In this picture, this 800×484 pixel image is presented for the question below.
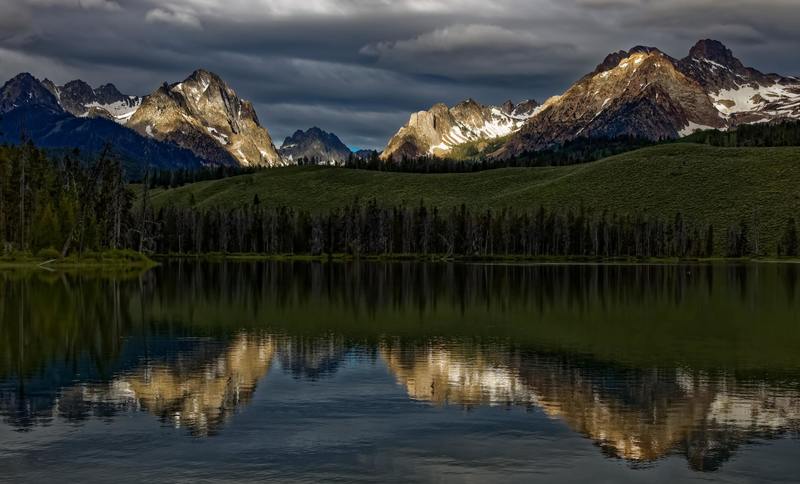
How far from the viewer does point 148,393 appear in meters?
32.2

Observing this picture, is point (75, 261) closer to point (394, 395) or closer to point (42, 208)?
point (42, 208)

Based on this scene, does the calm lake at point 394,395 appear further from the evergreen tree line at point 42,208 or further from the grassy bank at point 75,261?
the evergreen tree line at point 42,208

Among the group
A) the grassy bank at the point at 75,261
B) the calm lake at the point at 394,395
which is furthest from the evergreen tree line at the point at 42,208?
the calm lake at the point at 394,395

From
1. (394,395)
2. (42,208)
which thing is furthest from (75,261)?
(394,395)

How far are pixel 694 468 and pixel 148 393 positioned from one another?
19.7 m

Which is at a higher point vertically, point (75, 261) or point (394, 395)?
point (75, 261)

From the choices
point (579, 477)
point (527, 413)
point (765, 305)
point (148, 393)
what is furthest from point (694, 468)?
point (765, 305)

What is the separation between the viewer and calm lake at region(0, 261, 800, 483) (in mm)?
23047

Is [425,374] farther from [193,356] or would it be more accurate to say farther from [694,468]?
[694,468]

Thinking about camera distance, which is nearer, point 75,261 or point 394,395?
point 394,395

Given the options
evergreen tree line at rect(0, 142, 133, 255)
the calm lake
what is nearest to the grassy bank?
evergreen tree line at rect(0, 142, 133, 255)

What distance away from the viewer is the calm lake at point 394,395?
75.6ft

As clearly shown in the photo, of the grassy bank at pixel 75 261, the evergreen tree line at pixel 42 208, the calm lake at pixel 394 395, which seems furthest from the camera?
the evergreen tree line at pixel 42 208

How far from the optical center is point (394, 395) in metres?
32.9
